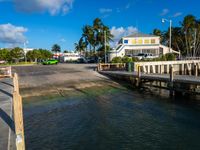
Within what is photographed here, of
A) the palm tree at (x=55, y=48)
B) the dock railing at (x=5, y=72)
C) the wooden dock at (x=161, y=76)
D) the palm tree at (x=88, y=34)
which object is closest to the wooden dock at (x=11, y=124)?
the wooden dock at (x=161, y=76)

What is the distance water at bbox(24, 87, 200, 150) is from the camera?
34.7ft

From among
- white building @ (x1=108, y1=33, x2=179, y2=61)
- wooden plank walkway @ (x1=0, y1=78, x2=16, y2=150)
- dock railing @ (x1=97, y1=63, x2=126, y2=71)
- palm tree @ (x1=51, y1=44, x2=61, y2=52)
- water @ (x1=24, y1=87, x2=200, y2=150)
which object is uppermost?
palm tree @ (x1=51, y1=44, x2=61, y2=52)

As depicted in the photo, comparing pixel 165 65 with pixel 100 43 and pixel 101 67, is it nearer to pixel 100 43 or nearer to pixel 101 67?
pixel 101 67

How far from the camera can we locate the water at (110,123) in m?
10.6

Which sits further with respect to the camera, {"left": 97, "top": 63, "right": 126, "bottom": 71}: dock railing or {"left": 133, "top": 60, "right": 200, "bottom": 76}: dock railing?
{"left": 97, "top": 63, "right": 126, "bottom": 71}: dock railing

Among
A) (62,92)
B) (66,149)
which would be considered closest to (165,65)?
(62,92)

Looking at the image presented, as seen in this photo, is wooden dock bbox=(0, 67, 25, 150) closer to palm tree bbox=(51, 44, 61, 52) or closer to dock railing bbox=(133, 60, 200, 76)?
dock railing bbox=(133, 60, 200, 76)

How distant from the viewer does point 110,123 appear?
13.6m

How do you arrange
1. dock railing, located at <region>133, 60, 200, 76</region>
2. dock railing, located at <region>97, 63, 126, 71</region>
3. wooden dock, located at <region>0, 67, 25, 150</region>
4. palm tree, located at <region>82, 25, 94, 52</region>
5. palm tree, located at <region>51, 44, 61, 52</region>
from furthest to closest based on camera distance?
palm tree, located at <region>51, 44, 61, 52</region>, palm tree, located at <region>82, 25, 94, 52</region>, dock railing, located at <region>97, 63, 126, 71</region>, dock railing, located at <region>133, 60, 200, 76</region>, wooden dock, located at <region>0, 67, 25, 150</region>

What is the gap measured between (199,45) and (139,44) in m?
27.1

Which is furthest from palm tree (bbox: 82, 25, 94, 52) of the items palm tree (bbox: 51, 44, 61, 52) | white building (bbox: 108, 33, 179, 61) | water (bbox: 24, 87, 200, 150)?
palm tree (bbox: 51, 44, 61, 52)

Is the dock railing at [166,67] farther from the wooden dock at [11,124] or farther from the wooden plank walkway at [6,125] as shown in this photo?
the wooden dock at [11,124]

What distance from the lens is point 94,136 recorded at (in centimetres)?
1145

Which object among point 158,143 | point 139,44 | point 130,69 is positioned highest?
point 139,44
